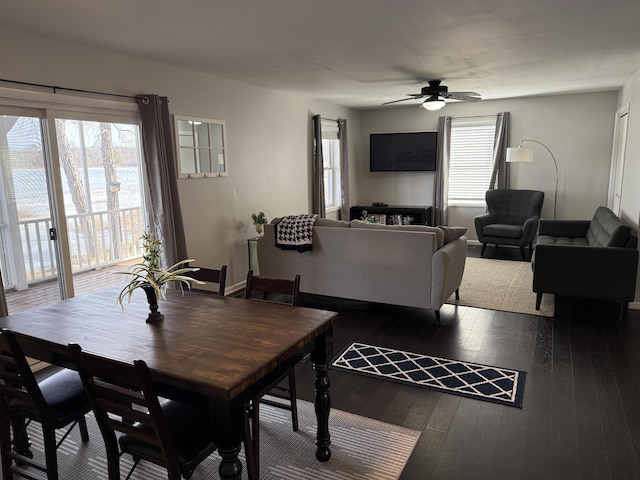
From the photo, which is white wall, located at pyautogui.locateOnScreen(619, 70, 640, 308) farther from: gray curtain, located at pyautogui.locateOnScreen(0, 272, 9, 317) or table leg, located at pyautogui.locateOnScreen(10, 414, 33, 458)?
gray curtain, located at pyautogui.locateOnScreen(0, 272, 9, 317)

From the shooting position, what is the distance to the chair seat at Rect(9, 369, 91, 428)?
6.57 feet

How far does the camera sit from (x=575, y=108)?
702 cm

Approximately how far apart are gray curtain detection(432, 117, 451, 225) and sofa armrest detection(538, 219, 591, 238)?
2186 millimetres

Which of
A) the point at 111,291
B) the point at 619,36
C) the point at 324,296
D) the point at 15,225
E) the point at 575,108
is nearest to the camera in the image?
the point at 111,291

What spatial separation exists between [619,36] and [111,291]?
4254 mm

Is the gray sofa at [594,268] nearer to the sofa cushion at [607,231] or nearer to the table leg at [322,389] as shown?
the sofa cushion at [607,231]

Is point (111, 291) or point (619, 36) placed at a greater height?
point (619, 36)

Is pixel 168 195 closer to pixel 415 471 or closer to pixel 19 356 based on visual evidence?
pixel 19 356

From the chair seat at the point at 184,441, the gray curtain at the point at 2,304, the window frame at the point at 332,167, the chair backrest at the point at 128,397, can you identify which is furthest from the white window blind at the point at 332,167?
the chair backrest at the point at 128,397

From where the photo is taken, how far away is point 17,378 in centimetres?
191

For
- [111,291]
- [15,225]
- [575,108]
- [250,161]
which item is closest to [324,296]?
[250,161]

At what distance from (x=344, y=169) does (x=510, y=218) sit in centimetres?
290

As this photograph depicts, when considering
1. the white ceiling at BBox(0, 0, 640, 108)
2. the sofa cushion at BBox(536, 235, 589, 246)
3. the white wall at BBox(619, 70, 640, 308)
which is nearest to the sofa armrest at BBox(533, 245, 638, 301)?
the white wall at BBox(619, 70, 640, 308)

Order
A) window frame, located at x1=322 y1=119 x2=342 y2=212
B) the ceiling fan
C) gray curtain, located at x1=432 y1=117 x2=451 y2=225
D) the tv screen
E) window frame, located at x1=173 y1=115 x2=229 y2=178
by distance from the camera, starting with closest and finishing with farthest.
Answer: window frame, located at x1=173 y1=115 x2=229 y2=178 < the ceiling fan < window frame, located at x1=322 y1=119 x2=342 y2=212 < gray curtain, located at x1=432 y1=117 x2=451 y2=225 < the tv screen
